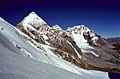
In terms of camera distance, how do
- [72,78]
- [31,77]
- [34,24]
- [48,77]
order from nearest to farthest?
[31,77] → [48,77] → [72,78] → [34,24]

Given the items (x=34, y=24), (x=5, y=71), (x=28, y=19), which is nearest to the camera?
(x=5, y=71)

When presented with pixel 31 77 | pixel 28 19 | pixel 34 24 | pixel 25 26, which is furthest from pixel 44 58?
pixel 34 24

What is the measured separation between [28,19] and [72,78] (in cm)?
16827

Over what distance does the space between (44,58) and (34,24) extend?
15474cm

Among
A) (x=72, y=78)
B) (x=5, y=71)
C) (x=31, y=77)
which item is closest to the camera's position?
(x=5, y=71)

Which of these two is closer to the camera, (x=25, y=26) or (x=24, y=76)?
(x=24, y=76)

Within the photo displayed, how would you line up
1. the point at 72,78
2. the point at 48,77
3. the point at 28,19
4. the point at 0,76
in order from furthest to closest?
the point at 28,19
the point at 72,78
the point at 48,77
the point at 0,76

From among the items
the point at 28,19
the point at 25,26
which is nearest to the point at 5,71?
the point at 25,26

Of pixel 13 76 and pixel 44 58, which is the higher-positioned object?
pixel 44 58

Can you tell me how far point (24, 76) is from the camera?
37.6 feet

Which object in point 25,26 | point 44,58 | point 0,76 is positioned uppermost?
point 25,26

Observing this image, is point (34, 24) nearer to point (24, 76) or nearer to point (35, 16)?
point (35, 16)

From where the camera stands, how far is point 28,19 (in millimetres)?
181000

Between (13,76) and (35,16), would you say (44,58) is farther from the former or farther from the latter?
(35,16)
